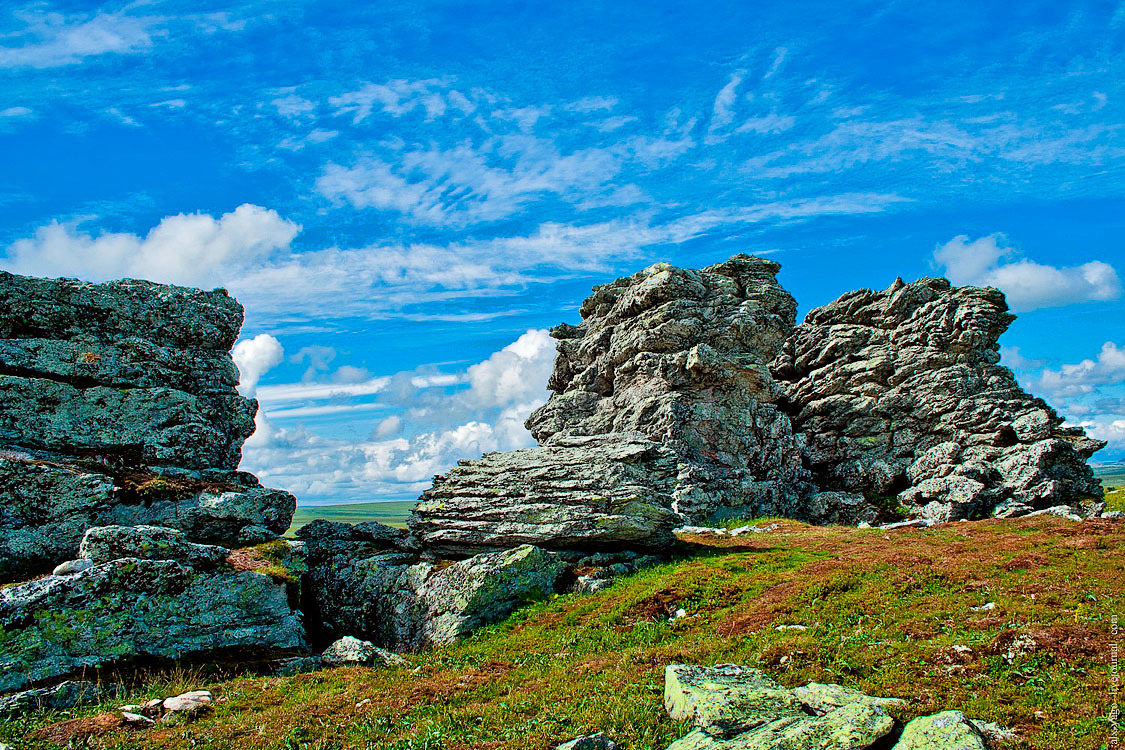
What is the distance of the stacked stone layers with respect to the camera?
2942 cm

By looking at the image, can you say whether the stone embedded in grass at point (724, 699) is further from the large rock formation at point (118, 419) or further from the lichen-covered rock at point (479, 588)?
the large rock formation at point (118, 419)

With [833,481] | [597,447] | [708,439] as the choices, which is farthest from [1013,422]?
[597,447]

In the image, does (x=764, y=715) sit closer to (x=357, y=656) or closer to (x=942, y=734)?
(x=942, y=734)

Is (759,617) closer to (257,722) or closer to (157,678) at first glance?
(257,722)

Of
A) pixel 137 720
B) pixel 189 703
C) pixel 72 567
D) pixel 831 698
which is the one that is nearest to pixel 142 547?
pixel 72 567

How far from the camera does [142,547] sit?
68.7 ft

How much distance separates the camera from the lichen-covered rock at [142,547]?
67.3 ft

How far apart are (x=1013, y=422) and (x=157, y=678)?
2531 inches

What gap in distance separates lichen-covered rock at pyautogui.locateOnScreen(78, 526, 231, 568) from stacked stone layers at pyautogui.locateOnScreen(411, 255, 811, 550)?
34.0ft

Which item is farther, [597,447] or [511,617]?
[597,447]

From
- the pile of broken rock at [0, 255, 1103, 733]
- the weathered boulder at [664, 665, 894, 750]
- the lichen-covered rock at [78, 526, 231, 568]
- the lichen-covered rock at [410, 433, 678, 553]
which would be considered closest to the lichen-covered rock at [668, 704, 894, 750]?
the weathered boulder at [664, 665, 894, 750]

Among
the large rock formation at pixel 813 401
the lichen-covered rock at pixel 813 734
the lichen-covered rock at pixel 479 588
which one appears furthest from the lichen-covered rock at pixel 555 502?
the lichen-covered rock at pixel 813 734

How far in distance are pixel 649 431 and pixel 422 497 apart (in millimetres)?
26140

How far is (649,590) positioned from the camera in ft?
76.7
